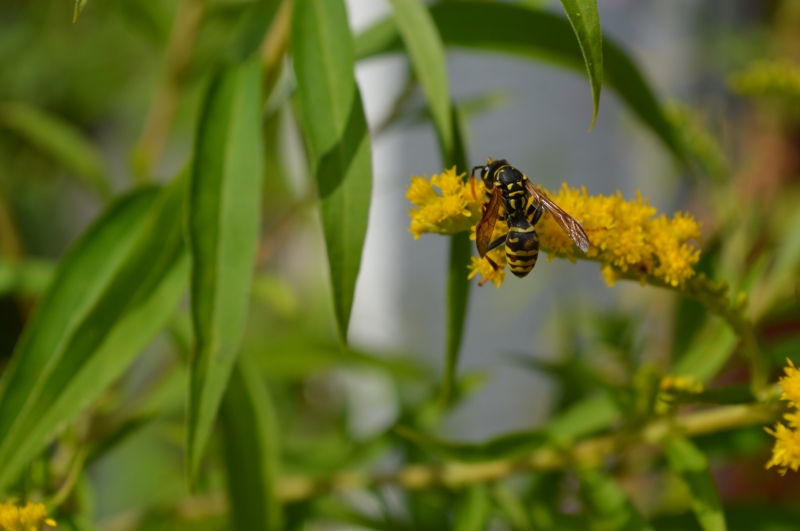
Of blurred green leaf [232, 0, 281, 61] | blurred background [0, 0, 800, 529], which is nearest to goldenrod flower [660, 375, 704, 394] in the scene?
blurred green leaf [232, 0, 281, 61]

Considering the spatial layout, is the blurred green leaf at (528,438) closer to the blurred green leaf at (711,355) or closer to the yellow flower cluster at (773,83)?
the blurred green leaf at (711,355)

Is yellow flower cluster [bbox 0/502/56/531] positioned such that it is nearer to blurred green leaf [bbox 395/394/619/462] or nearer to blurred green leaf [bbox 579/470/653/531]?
blurred green leaf [bbox 395/394/619/462]

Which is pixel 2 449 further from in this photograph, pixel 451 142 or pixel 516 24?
pixel 516 24

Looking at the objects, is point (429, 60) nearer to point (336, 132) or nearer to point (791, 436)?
point (336, 132)

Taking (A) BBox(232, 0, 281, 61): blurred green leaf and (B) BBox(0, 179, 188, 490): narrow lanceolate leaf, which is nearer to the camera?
(B) BBox(0, 179, 188, 490): narrow lanceolate leaf

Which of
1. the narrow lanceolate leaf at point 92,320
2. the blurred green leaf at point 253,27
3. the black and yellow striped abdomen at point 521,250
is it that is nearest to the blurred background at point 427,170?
the blurred green leaf at point 253,27

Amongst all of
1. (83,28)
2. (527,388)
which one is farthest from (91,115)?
(527,388)
